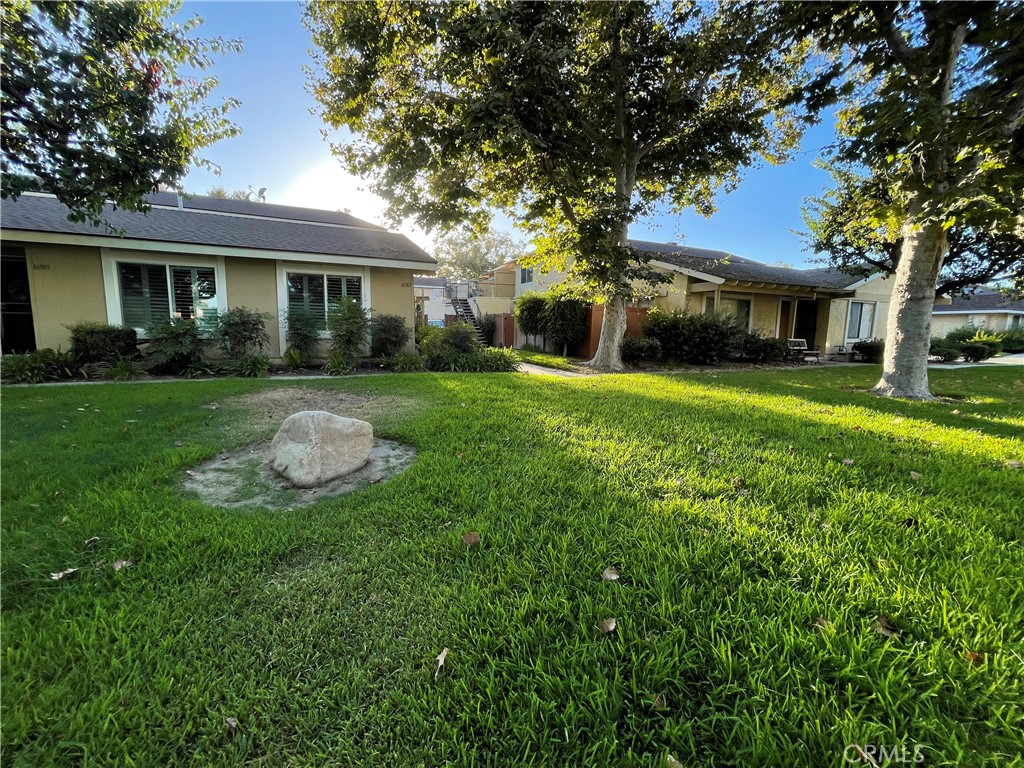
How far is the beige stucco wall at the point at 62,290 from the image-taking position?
9234 millimetres

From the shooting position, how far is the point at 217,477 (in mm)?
3604

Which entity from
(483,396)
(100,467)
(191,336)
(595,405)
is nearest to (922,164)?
(595,405)

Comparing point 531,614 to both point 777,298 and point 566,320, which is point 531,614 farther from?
point 777,298

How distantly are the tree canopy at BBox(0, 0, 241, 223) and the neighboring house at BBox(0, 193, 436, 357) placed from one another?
4726 millimetres


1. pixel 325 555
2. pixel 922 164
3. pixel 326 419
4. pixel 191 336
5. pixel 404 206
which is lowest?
pixel 325 555

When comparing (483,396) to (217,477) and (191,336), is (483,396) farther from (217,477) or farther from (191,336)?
(191,336)

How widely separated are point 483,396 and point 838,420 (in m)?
4.65

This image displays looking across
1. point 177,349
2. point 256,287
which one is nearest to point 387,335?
point 256,287

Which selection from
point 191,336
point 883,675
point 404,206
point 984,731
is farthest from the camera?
point 404,206

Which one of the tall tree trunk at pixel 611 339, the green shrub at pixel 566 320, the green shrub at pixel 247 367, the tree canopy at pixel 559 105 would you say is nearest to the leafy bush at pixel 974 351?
the tree canopy at pixel 559 105

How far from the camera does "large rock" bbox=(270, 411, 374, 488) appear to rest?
3.48m

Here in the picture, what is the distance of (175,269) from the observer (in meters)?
10.4

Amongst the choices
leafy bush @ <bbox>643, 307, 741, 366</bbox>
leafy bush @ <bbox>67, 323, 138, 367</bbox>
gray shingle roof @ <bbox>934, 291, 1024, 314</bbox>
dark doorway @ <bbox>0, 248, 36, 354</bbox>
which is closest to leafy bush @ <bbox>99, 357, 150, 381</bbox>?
leafy bush @ <bbox>67, 323, 138, 367</bbox>

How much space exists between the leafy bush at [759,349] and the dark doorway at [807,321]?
18.4ft
